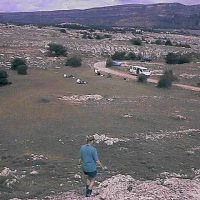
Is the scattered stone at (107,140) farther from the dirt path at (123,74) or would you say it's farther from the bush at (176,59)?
the bush at (176,59)

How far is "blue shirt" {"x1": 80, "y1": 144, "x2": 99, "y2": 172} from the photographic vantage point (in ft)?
44.4

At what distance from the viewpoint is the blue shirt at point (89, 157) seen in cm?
1355

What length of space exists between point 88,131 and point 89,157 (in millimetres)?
11566

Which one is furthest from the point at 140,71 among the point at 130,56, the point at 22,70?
the point at 130,56

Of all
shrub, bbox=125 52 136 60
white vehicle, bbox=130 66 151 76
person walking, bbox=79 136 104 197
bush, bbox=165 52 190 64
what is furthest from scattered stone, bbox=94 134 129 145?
shrub, bbox=125 52 136 60

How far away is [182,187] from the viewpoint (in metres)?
15.8

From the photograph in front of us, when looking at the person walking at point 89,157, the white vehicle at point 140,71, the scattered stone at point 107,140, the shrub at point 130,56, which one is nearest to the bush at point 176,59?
the shrub at point 130,56

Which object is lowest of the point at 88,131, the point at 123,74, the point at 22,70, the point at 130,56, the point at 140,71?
the point at 130,56

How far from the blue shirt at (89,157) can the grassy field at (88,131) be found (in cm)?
186

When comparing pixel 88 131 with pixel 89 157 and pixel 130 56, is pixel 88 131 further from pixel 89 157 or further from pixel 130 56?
pixel 130 56

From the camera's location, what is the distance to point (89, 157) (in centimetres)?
1359

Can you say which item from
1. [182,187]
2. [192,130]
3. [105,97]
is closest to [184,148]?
[192,130]

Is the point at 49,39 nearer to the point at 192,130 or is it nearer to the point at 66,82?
the point at 66,82

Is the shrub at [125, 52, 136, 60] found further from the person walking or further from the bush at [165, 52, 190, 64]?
the person walking
